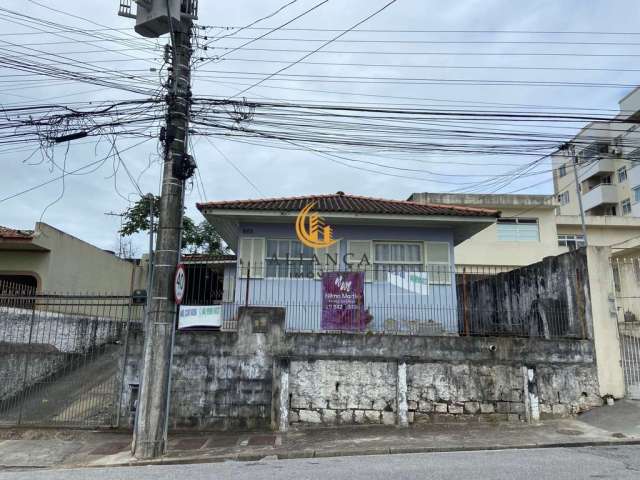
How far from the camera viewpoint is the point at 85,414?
9336 millimetres

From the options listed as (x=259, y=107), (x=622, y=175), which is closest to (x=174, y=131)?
(x=259, y=107)

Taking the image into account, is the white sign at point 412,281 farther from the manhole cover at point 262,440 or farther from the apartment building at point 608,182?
the apartment building at point 608,182

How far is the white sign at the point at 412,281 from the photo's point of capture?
12.9 metres

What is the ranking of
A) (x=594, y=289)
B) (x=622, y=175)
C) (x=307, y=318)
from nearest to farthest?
(x=594, y=289) → (x=307, y=318) → (x=622, y=175)

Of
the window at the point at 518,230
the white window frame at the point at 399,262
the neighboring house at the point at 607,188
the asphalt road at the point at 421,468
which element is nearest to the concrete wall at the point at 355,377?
the asphalt road at the point at 421,468

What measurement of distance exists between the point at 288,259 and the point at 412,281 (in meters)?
3.55

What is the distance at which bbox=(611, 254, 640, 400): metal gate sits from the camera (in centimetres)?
979

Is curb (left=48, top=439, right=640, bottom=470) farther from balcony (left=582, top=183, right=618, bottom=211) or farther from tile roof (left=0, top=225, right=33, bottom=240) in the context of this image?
balcony (left=582, top=183, right=618, bottom=211)

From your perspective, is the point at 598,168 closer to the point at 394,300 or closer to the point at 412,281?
the point at 412,281

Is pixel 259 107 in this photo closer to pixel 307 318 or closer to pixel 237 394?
pixel 307 318

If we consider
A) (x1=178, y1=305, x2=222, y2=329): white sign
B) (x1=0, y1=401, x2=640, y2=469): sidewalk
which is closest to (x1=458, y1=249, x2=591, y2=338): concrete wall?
(x1=0, y1=401, x2=640, y2=469): sidewalk

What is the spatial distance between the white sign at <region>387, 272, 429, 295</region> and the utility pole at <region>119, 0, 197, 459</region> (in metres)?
6.74

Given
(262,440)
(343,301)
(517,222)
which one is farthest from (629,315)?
(517,222)

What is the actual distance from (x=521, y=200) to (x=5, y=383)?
2215 centimetres
